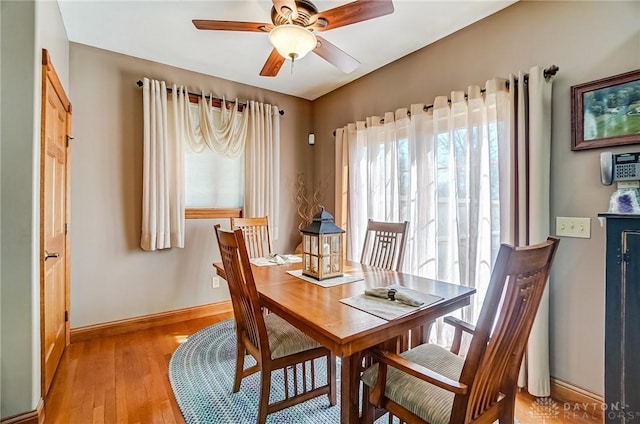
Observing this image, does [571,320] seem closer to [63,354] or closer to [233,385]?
[233,385]

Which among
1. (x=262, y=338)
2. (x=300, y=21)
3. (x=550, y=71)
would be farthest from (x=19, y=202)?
(x=550, y=71)

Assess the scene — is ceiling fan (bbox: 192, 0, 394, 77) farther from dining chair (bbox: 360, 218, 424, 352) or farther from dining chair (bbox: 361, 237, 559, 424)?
dining chair (bbox: 361, 237, 559, 424)

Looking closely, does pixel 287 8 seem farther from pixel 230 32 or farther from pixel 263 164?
pixel 263 164

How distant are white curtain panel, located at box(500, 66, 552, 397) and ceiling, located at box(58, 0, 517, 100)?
731 mm

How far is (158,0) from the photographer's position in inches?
83.4

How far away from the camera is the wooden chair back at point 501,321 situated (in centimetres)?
96

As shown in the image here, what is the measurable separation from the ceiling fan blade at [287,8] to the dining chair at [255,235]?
5.42 feet

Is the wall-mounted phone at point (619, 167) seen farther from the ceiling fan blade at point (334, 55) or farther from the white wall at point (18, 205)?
the white wall at point (18, 205)

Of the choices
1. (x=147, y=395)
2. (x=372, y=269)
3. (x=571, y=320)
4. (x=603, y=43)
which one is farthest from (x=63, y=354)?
(x=603, y=43)

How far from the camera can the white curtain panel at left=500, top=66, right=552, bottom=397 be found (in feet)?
6.24

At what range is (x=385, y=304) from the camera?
1415 millimetres

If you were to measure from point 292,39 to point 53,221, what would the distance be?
201 centimetres

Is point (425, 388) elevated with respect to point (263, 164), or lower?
lower

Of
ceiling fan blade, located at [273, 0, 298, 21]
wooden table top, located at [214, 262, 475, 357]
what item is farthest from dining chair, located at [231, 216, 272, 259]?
ceiling fan blade, located at [273, 0, 298, 21]
